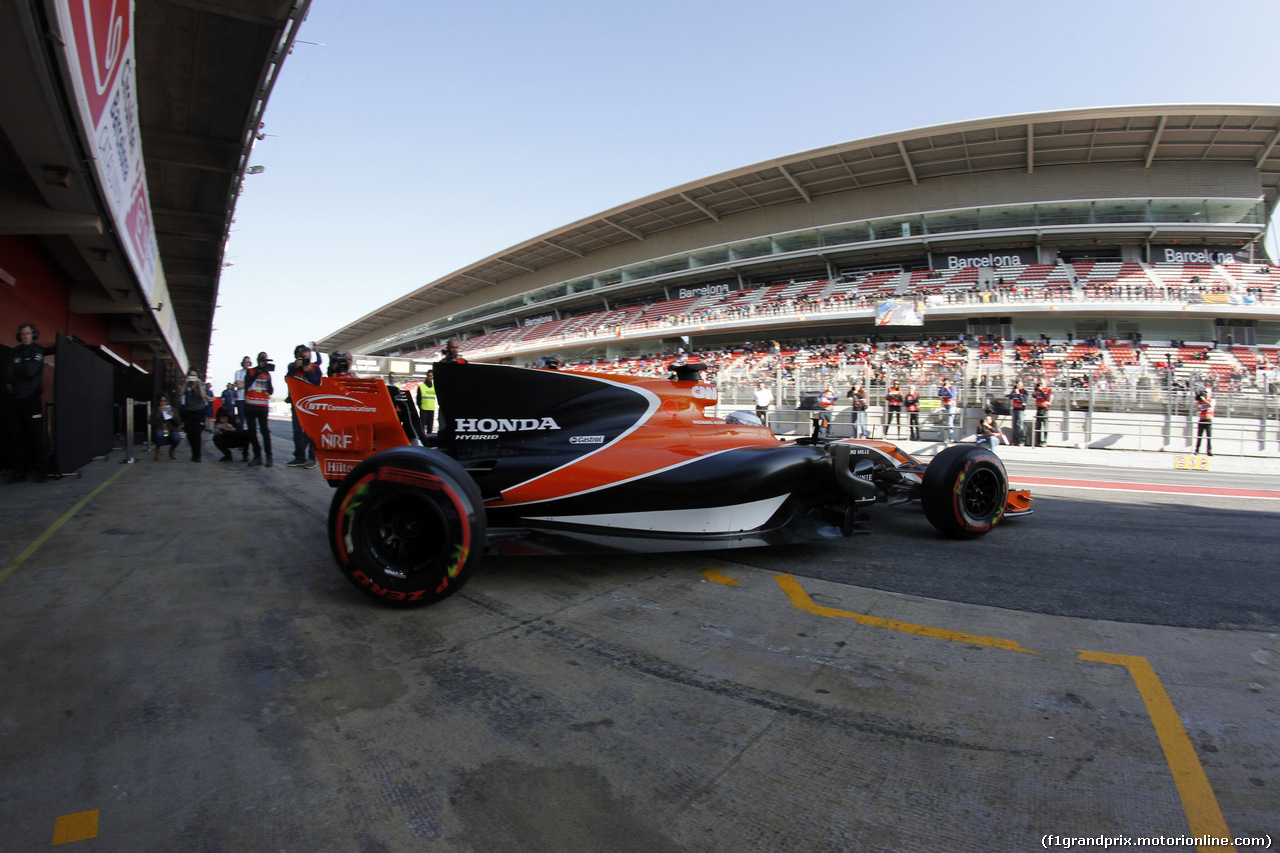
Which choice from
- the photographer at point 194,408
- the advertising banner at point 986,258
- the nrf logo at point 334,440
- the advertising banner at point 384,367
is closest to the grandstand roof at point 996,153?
the advertising banner at point 986,258

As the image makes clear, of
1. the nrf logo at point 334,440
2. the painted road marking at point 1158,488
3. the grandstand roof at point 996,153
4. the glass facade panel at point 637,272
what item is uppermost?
the grandstand roof at point 996,153

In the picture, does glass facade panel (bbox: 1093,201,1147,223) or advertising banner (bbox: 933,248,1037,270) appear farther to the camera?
advertising banner (bbox: 933,248,1037,270)

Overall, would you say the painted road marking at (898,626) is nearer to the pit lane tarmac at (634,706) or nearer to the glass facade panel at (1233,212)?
the pit lane tarmac at (634,706)

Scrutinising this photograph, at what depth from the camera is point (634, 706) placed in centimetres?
191

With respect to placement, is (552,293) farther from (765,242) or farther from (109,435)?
(109,435)

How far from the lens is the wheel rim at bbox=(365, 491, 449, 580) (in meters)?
2.79

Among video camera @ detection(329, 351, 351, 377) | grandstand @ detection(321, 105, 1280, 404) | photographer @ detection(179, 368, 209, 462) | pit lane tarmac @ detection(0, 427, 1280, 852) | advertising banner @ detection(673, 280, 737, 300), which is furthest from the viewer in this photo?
advertising banner @ detection(673, 280, 737, 300)

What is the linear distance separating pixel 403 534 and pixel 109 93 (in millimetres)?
5987

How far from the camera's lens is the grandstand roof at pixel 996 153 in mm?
27750

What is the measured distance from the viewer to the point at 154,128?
9.62 meters

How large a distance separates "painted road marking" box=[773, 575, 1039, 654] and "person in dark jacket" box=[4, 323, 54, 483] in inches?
312

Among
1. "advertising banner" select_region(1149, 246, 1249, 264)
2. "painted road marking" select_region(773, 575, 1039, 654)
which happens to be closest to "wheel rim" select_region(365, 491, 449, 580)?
"painted road marking" select_region(773, 575, 1039, 654)

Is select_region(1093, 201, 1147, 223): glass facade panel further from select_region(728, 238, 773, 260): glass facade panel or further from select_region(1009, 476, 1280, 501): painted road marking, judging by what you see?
select_region(1009, 476, 1280, 501): painted road marking

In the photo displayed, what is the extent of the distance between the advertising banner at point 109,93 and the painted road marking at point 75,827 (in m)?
5.03
